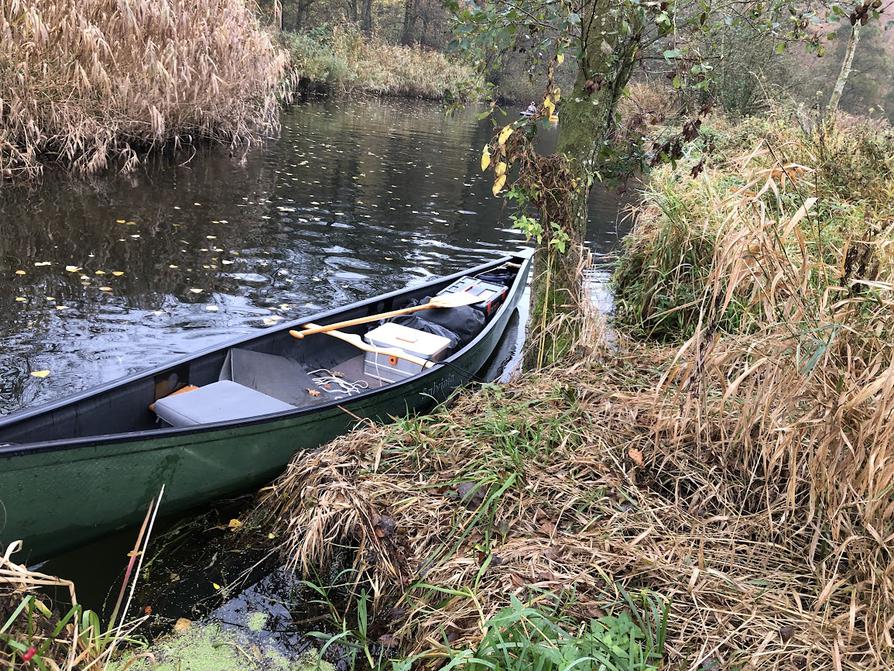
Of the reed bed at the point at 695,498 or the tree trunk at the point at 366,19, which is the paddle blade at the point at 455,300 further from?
the tree trunk at the point at 366,19

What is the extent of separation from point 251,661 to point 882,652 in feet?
7.60

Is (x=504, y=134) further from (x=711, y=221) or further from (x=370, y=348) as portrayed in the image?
(x=711, y=221)

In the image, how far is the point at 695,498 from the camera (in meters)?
3.10

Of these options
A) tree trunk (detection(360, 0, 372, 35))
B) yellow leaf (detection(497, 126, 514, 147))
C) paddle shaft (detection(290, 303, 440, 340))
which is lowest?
paddle shaft (detection(290, 303, 440, 340))

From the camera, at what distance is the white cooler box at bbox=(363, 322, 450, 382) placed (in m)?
4.92

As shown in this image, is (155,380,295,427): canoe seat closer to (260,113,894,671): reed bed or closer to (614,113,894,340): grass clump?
(260,113,894,671): reed bed

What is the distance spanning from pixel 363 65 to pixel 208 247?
61.3ft

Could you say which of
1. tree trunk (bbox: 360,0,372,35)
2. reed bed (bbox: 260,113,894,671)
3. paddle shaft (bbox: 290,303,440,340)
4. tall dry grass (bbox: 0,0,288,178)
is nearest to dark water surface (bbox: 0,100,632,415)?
tall dry grass (bbox: 0,0,288,178)

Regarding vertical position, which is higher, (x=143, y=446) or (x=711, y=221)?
(x=711, y=221)

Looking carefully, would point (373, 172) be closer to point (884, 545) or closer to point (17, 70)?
point (17, 70)

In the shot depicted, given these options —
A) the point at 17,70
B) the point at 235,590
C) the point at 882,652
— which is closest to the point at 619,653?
the point at 882,652

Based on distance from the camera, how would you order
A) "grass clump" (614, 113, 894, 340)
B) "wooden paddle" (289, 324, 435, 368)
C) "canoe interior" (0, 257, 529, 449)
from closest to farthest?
"canoe interior" (0, 257, 529, 449) < "grass clump" (614, 113, 894, 340) < "wooden paddle" (289, 324, 435, 368)

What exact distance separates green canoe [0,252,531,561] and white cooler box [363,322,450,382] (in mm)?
244

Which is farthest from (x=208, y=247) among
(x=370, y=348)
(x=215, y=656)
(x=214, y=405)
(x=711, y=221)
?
(x=215, y=656)
